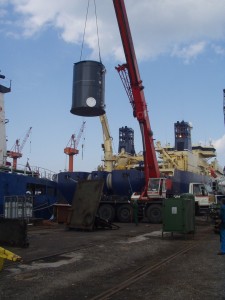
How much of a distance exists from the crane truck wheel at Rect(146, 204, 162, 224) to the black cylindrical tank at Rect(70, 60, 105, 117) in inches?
267

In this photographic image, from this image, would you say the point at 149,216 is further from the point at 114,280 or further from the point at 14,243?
the point at 114,280

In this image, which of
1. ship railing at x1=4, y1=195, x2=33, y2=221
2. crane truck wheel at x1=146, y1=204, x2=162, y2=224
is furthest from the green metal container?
crane truck wheel at x1=146, y1=204, x2=162, y2=224

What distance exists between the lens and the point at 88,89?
2214cm

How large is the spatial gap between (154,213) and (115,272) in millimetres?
15941

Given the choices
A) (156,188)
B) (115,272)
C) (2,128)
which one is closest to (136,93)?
(156,188)

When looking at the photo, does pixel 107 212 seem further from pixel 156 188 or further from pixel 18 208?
pixel 18 208

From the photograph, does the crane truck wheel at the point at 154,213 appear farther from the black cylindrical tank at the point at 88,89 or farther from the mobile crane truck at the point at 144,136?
the black cylindrical tank at the point at 88,89

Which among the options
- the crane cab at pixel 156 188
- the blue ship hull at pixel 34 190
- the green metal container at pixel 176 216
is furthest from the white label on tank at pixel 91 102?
the green metal container at pixel 176 216

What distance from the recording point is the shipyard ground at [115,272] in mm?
6195

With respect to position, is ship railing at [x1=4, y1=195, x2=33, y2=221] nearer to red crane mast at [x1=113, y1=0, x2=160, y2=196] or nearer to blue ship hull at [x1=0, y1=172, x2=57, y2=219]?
blue ship hull at [x1=0, y1=172, x2=57, y2=219]

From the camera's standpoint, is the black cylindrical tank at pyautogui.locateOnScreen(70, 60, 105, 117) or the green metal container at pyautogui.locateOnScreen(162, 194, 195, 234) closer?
the green metal container at pyautogui.locateOnScreen(162, 194, 195, 234)

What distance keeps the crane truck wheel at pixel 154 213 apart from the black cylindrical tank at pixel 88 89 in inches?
267

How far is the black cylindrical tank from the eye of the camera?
72.2 feet

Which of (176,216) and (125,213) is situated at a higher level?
(176,216)
